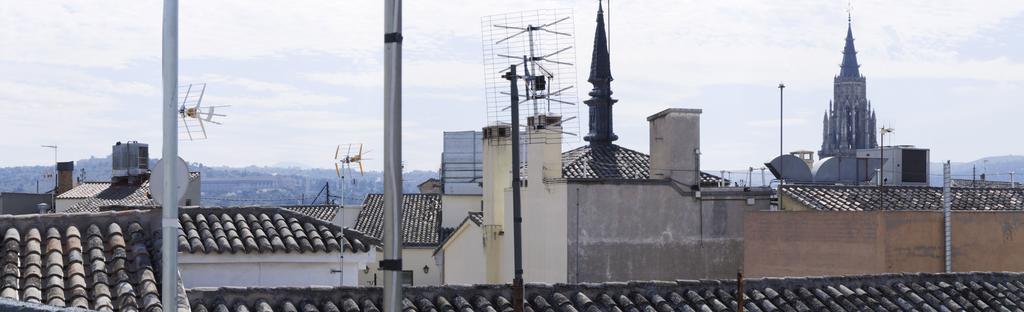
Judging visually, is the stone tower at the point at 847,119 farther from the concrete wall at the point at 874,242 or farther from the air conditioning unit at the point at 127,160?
the concrete wall at the point at 874,242

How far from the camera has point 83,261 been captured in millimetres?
12172

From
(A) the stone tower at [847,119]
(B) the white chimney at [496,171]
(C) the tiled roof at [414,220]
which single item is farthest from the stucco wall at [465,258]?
(A) the stone tower at [847,119]

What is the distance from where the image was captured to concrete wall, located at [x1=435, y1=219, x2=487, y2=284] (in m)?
32.2

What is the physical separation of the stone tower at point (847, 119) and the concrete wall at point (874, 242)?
472ft

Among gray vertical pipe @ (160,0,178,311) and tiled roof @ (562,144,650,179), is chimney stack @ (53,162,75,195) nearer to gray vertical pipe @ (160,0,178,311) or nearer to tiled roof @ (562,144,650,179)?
tiled roof @ (562,144,650,179)

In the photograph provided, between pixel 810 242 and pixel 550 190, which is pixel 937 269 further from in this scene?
pixel 550 190

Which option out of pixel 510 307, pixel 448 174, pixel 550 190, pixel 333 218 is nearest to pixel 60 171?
pixel 333 218

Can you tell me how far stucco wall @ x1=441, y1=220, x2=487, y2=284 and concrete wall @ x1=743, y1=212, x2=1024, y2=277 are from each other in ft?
26.3

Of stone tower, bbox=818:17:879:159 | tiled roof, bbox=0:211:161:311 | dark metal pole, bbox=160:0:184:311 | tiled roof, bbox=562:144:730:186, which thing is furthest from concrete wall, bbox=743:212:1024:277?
stone tower, bbox=818:17:879:159

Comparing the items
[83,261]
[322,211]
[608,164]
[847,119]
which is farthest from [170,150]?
[847,119]

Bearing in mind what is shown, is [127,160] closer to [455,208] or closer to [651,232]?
[455,208]

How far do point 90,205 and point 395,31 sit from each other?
120 feet

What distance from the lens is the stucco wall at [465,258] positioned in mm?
32219

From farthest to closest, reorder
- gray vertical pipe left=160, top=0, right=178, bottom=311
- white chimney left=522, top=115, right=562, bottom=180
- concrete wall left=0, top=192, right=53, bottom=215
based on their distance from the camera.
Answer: concrete wall left=0, top=192, right=53, bottom=215 → white chimney left=522, top=115, right=562, bottom=180 → gray vertical pipe left=160, top=0, right=178, bottom=311
